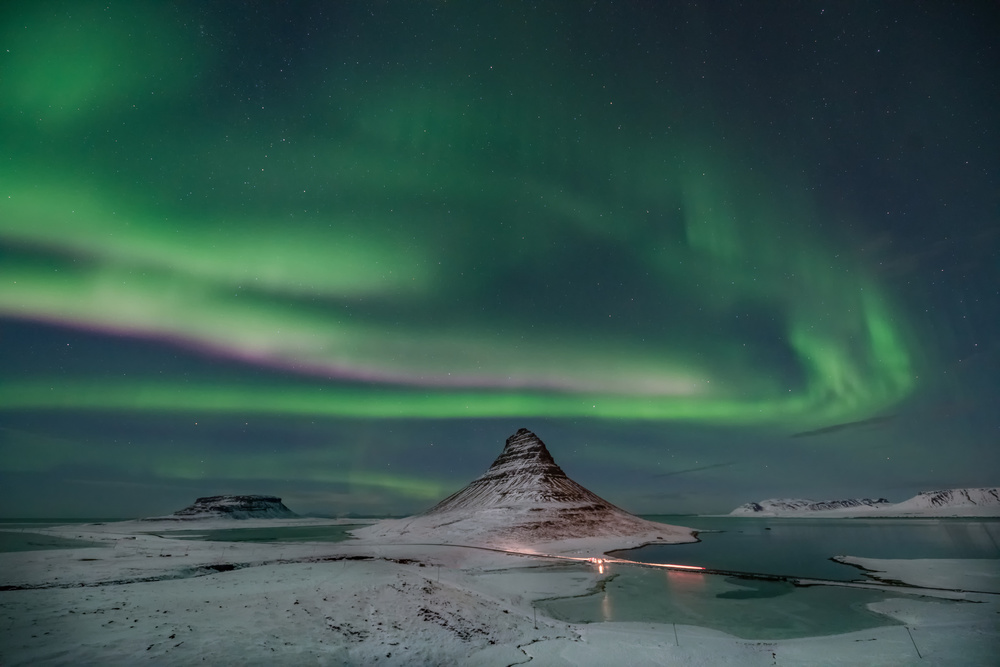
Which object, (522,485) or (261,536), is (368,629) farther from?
(522,485)

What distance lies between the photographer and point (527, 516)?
98.8 metres

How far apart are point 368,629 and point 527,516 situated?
83525mm

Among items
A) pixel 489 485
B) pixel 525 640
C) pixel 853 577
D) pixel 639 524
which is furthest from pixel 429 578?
pixel 489 485

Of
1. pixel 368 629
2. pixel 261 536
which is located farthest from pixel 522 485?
pixel 368 629

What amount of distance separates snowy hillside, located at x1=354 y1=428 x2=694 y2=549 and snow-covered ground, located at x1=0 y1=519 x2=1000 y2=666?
51.9 m

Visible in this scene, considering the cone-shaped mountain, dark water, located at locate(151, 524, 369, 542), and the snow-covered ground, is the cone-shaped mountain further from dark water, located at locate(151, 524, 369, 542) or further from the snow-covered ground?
the snow-covered ground

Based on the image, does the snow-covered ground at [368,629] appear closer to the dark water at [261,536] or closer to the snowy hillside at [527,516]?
the snowy hillside at [527,516]

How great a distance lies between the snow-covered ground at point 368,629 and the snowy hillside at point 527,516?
51899 mm

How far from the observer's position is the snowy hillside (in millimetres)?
86069

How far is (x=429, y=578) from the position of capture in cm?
3328

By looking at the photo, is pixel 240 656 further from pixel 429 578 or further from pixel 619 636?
pixel 429 578

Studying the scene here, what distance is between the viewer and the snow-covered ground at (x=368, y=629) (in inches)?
653

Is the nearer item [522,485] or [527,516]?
[527,516]

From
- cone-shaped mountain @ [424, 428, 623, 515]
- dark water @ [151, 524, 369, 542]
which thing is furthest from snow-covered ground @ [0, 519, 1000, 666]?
cone-shaped mountain @ [424, 428, 623, 515]
